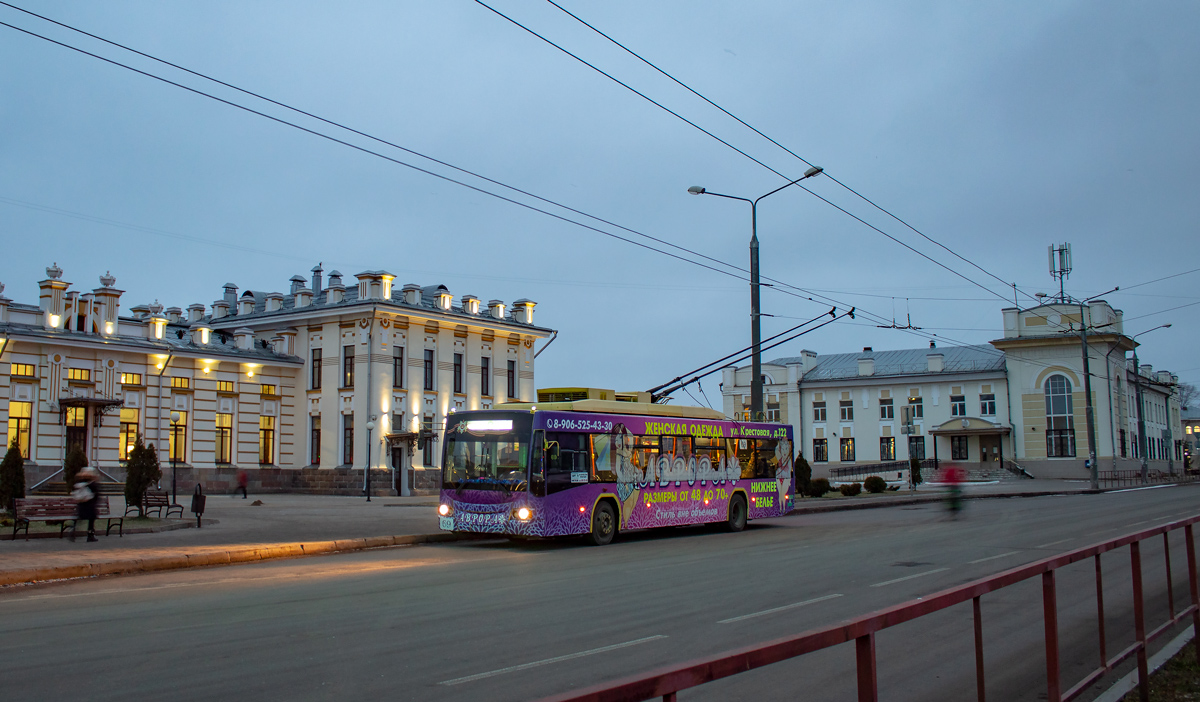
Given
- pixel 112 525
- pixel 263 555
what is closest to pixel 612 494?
pixel 263 555

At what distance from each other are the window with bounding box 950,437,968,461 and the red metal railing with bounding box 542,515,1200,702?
70.0 m

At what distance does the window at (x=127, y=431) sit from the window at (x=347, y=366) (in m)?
10.2

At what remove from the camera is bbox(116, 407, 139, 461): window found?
42062 mm

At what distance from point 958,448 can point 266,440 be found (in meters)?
52.6

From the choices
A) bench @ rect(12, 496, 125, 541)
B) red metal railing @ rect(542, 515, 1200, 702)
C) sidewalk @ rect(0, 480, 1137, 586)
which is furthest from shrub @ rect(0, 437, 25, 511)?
red metal railing @ rect(542, 515, 1200, 702)

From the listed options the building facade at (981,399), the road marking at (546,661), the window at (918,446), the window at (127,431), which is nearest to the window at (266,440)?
the window at (127,431)

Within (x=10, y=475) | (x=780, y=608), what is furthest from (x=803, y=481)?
(x=780, y=608)

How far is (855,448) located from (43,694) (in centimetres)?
7497

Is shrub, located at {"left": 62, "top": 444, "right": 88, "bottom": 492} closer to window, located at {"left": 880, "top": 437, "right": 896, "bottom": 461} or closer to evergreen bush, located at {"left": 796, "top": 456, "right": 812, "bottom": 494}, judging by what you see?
evergreen bush, located at {"left": 796, "top": 456, "right": 812, "bottom": 494}

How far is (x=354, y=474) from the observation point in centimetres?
4756

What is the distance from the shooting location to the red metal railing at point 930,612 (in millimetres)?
2998

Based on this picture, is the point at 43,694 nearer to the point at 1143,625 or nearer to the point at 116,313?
the point at 1143,625

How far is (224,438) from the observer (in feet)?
155

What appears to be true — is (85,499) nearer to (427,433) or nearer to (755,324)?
(755,324)
